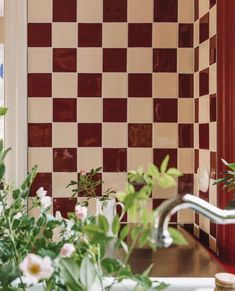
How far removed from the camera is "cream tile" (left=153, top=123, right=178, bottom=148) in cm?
180

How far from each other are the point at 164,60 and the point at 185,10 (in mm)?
199

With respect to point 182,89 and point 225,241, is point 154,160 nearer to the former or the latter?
point 182,89

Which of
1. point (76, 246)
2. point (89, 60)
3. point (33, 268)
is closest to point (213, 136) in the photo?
point (89, 60)

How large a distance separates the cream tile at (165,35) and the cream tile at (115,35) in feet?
0.36

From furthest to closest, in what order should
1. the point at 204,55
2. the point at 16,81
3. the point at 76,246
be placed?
the point at 16,81 → the point at 204,55 → the point at 76,246

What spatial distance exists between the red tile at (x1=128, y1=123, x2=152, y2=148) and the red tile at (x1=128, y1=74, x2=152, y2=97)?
114 mm

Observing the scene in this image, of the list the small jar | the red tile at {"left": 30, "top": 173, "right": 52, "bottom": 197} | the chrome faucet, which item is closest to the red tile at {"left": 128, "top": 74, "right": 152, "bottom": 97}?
the red tile at {"left": 30, "top": 173, "right": 52, "bottom": 197}

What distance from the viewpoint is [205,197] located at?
165cm

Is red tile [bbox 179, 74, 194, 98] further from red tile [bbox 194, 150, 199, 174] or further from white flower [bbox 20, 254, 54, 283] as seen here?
white flower [bbox 20, 254, 54, 283]

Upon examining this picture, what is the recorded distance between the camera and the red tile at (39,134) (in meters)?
1.79

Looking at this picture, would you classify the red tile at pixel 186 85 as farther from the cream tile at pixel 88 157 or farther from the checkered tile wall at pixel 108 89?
the cream tile at pixel 88 157

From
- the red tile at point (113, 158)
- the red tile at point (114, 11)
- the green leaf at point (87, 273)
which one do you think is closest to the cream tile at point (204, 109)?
the red tile at point (113, 158)

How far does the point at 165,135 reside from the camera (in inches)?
70.9

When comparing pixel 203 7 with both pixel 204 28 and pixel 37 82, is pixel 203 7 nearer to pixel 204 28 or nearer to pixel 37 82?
pixel 204 28
